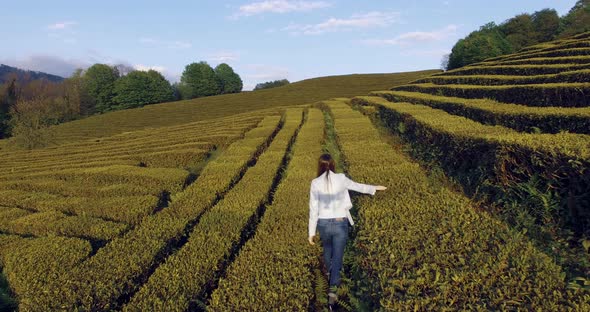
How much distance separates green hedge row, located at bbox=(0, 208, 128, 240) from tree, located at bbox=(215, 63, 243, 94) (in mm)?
100432

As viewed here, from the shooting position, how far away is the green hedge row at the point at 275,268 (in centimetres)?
506

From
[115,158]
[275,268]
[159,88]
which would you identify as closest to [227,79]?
[159,88]

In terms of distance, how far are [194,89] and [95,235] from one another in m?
97.1

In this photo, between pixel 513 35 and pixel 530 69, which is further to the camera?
pixel 513 35

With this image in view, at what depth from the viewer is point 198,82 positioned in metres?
101

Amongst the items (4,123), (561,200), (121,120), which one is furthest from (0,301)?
(4,123)

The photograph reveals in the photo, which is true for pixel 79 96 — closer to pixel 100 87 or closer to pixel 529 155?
pixel 100 87

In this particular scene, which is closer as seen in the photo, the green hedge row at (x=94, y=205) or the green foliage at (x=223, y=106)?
the green hedge row at (x=94, y=205)

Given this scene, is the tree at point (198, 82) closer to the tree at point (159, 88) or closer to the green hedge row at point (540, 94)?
the tree at point (159, 88)

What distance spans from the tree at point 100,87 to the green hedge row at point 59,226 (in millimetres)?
89138

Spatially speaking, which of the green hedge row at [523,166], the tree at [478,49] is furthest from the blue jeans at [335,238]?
the tree at [478,49]

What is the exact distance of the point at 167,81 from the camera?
10038 cm

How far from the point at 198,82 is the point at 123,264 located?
10004 centimetres

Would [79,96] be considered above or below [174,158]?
above
